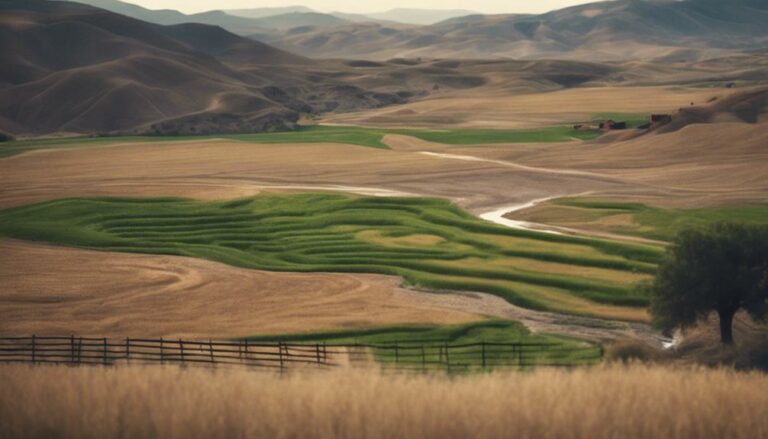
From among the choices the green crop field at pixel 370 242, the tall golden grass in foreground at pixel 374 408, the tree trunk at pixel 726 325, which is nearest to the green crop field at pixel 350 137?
the green crop field at pixel 370 242

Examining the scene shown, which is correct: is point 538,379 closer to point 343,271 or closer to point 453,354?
point 453,354

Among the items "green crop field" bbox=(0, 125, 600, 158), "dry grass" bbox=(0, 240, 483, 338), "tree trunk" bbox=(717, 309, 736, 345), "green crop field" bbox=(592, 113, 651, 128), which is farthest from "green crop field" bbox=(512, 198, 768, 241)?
"green crop field" bbox=(592, 113, 651, 128)

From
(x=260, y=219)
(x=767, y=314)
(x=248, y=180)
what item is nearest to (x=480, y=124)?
(x=248, y=180)

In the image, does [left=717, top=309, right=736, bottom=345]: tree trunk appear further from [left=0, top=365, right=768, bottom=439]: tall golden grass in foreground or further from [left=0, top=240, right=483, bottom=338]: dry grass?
[left=0, top=365, right=768, bottom=439]: tall golden grass in foreground

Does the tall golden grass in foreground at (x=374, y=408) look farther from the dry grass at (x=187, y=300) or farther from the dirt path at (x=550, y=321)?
the dry grass at (x=187, y=300)

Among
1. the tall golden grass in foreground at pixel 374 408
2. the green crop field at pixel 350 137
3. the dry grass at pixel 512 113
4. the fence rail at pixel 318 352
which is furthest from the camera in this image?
the dry grass at pixel 512 113

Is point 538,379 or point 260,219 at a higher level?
point 538,379

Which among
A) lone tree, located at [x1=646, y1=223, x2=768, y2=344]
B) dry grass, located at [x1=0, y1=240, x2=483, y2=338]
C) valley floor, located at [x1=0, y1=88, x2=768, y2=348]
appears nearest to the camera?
lone tree, located at [x1=646, y1=223, x2=768, y2=344]
